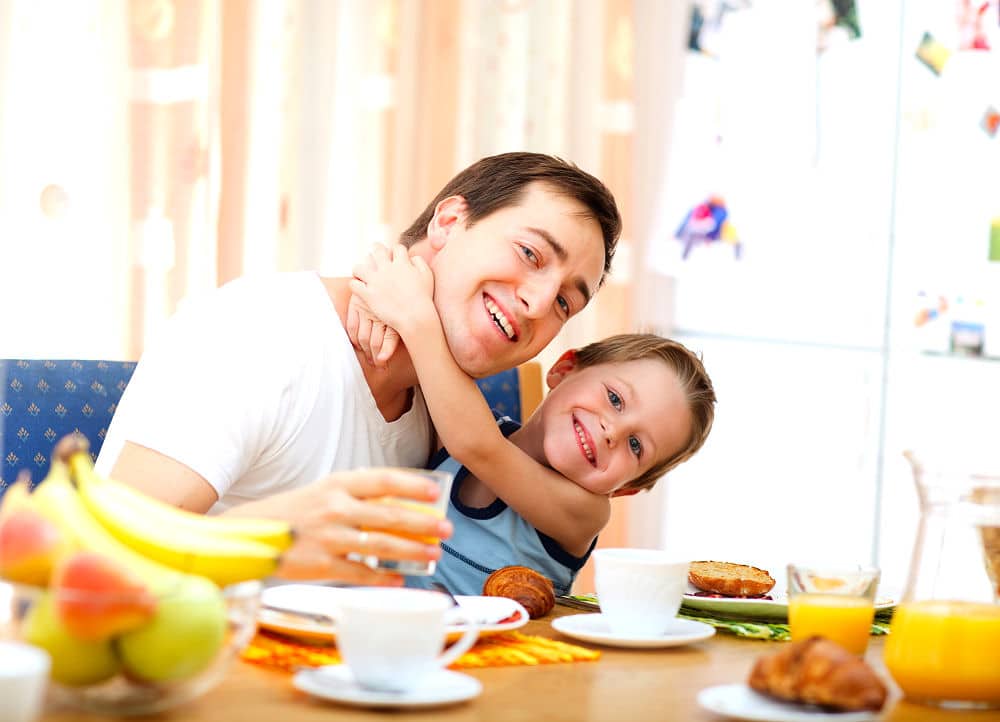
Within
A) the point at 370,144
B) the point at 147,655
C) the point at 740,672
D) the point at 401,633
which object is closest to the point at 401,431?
the point at 740,672

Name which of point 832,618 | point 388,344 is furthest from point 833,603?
point 388,344

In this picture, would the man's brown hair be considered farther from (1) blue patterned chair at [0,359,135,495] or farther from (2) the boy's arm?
(1) blue patterned chair at [0,359,135,495]

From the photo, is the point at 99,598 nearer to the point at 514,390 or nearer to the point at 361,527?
the point at 361,527

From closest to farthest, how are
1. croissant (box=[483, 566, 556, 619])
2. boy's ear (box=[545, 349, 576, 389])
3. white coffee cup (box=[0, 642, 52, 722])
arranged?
white coffee cup (box=[0, 642, 52, 722]) → croissant (box=[483, 566, 556, 619]) → boy's ear (box=[545, 349, 576, 389])

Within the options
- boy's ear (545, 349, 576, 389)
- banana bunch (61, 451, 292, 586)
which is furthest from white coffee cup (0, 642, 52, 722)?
boy's ear (545, 349, 576, 389)

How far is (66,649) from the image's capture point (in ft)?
2.46

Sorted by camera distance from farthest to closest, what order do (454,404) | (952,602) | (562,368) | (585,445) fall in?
(562,368)
(585,445)
(454,404)
(952,602)

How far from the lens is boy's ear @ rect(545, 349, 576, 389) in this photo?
1805 millimetres

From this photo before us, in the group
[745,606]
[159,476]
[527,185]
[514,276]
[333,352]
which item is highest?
[527,185]

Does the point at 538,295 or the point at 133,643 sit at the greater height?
the point at 538,295

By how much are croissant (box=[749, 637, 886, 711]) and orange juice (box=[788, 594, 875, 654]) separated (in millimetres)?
176

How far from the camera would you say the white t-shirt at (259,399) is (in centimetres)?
141

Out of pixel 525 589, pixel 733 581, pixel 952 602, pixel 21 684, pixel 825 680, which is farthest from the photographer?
pixel 733 581

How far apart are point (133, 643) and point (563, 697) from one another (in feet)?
1.13
